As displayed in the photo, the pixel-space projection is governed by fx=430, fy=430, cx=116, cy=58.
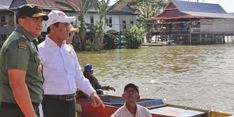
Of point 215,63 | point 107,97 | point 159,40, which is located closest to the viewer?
point 107,97

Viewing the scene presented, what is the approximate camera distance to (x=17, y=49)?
3.22 m

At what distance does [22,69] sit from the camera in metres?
3.20

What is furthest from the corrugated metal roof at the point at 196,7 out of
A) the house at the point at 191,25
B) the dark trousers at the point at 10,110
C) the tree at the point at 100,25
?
the dark trousers at the point at 10,110

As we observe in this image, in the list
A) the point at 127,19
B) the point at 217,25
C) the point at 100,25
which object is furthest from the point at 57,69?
the point at 217,25

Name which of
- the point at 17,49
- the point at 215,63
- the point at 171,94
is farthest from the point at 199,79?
the point at 17,49

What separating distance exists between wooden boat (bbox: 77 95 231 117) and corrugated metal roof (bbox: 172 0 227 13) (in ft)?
160

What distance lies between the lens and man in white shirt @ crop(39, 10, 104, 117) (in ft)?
13.7

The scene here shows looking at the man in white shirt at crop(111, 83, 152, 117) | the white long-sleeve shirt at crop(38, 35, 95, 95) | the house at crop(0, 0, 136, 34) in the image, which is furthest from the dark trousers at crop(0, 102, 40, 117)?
the house at crop(0, 0, 136, 34)

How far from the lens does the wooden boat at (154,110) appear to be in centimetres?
738

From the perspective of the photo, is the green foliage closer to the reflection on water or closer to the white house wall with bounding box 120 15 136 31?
the white house wall with bounding box 120 15 136 31

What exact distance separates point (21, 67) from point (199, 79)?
49.6 feet

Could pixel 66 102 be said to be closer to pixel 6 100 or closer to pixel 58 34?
pixel 58 34

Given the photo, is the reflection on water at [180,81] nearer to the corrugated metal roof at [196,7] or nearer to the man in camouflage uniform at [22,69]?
the man in camouflage uniform at [22,69]

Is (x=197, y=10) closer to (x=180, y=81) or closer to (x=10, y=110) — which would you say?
(x=180, y=81)
